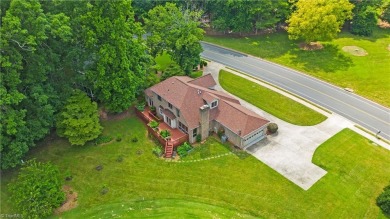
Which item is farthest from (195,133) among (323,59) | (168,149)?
(323,59)

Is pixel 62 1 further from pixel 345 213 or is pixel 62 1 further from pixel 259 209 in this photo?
pixel 345 213

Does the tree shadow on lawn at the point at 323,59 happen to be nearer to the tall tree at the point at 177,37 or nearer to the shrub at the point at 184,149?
the tall tree at the point at 177,37

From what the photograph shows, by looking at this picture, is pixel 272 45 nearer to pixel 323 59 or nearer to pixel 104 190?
pixel 323 59

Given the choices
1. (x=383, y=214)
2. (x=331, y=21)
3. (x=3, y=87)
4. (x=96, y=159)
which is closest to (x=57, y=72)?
(x=3, y=87)

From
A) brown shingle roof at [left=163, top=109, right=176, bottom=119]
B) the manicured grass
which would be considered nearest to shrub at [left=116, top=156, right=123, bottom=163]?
brown shingle roof at [left=163, top=109, right=176, bottom=119]

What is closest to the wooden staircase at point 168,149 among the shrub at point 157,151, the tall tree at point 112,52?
the shrub at point 157,151
